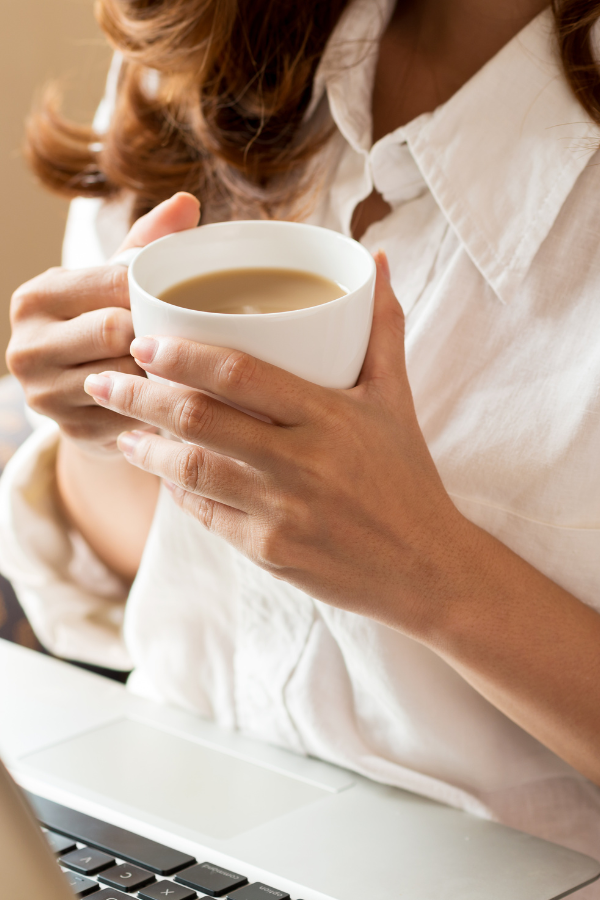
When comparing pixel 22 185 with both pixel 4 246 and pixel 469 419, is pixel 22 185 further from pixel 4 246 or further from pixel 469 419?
pixel 469 419

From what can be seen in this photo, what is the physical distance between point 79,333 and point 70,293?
0.05m

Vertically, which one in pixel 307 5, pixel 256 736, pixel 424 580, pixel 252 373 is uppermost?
pixel 307 5

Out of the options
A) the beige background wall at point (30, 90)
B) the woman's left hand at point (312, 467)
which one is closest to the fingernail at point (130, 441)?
the woman's left hand at point (312, 467)

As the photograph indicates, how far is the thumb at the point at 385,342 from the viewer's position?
48cm

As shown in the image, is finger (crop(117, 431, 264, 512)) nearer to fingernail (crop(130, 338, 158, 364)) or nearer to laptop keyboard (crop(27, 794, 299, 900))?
fingernail (crop(130, 338, 158, 364))

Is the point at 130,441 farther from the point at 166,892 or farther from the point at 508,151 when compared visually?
the point at 508,151

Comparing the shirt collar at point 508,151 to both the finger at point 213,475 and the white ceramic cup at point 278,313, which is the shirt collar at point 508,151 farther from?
the finger at point 213,475

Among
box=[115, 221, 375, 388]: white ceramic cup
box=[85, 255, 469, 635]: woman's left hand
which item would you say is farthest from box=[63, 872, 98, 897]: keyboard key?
box=[115, 221, 375, 388]: white ceramic cup

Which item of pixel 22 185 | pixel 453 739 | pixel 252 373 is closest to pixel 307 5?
pixel 252 373

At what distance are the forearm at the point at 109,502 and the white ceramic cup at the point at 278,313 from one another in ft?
1.22

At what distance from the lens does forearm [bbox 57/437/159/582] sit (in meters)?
0.89

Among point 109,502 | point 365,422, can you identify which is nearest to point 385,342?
point 365,422

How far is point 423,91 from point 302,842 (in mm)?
607

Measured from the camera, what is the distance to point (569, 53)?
64cm
